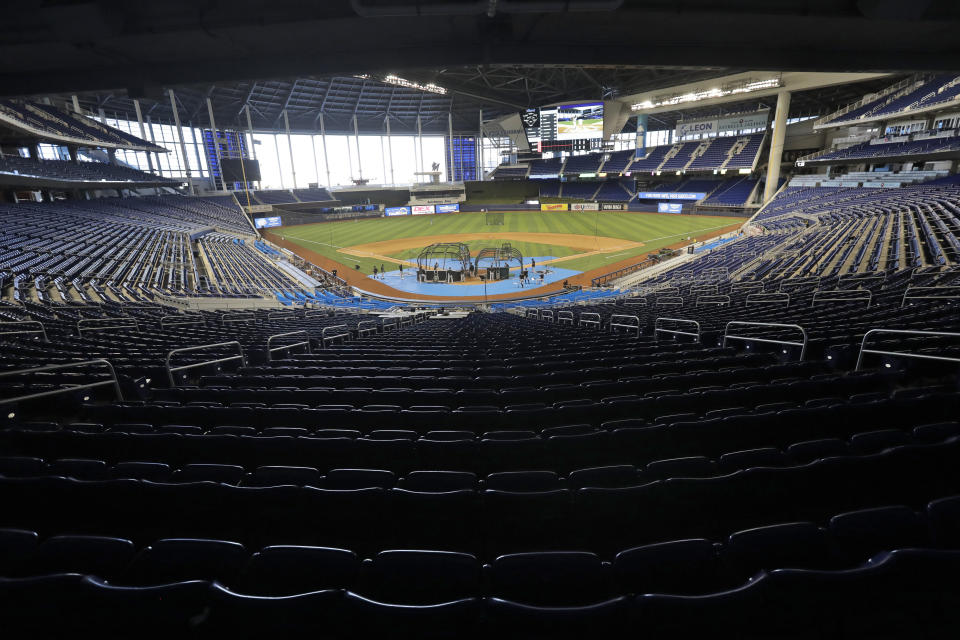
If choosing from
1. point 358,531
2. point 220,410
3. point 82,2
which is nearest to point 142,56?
point 82,2

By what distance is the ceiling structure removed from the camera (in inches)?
207

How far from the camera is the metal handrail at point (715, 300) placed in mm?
15368

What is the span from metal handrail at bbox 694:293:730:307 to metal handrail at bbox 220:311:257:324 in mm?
16698

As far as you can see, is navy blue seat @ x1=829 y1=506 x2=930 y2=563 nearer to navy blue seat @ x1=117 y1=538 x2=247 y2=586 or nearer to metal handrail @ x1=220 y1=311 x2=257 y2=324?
navy blue seat @ x1=117 y1=538 x2=247 y2=586

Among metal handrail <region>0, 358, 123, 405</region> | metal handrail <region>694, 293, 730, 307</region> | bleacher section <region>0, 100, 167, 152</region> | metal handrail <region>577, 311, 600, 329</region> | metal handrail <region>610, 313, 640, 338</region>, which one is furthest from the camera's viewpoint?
bleacher section <region>0, 100, 167, 152</region>

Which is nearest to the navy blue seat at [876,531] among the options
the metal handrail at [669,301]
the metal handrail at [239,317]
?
the metal handrail at [669,301]

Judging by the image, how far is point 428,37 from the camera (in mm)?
6461

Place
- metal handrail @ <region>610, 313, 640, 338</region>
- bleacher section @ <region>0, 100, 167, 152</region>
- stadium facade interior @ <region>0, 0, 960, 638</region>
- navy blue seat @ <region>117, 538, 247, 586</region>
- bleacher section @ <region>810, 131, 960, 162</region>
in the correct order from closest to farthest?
1. stadium facade interior @ <region>0, 0, 960, 638</region>
2. navy blue seat @ <region>117, 538, 247, 586</region>
3. metal handrail @ <region>610, 313, 640, 338</region>
4. bleacher section @ <region>0, 100, 167, 152</region>
5. bleacher section @ <region>810, 131, 960, 162</region>

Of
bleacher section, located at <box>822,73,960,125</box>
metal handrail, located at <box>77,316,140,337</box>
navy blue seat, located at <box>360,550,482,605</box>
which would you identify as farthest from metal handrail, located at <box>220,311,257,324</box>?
bleacher section, located at <box>822,73,960,125</box>

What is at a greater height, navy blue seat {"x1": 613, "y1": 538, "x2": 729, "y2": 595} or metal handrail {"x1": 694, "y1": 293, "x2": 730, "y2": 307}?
navy blue seat {"x1": 613, "y1": 538, "x2": 729, "y2": 595}

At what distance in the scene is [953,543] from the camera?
252cm

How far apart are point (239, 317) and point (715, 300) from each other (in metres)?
18.2

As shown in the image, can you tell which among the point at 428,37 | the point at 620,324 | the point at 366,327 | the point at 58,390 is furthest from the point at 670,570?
the point at 366,327

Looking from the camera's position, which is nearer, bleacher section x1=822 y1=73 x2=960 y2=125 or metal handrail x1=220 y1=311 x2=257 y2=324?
metal handrail x1=220 y1=311 x2=257 y2=324
